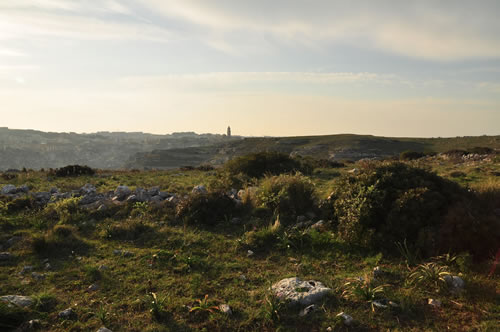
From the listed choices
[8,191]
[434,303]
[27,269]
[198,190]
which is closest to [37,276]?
[27,269]

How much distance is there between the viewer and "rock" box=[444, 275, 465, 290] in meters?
4.62

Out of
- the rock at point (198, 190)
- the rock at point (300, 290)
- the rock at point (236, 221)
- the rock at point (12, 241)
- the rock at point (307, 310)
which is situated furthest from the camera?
the rock at point (198, 190)

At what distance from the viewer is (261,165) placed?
1745 cm

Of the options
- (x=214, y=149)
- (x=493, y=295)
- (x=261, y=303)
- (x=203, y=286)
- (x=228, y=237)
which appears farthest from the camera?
(x=214, y=149)

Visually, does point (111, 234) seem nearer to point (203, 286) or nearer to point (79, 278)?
point (79, 278)

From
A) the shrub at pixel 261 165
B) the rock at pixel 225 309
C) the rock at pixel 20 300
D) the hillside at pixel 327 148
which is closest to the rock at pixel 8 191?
the shrub at pixel 261 165

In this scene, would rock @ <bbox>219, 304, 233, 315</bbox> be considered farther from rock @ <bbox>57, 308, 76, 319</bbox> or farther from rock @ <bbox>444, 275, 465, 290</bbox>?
rock @ <bbox>444, 275, 465, 290</bbox>

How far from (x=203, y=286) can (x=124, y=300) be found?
4.42 ft

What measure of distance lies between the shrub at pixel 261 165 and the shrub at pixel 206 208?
713 cm

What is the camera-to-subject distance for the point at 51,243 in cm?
736

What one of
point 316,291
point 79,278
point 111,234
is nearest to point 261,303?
point 316,291

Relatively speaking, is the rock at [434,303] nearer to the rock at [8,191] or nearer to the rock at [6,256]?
the rock at [6,256]

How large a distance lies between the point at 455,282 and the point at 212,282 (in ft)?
13.5

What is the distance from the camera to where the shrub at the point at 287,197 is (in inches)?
362
